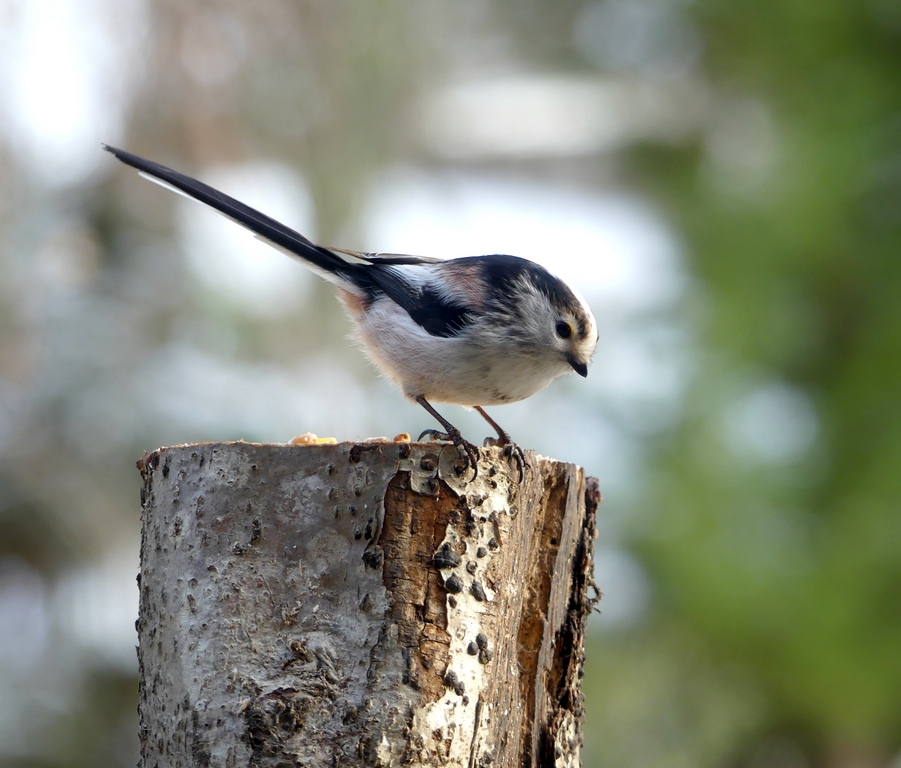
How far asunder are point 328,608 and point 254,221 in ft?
5.68

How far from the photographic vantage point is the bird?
10.3 feet

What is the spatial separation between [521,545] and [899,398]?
5.43m

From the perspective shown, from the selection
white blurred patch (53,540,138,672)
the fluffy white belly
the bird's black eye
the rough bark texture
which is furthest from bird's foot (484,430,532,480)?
white blurred patch (53,540,138,672)

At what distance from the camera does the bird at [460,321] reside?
3.13 m

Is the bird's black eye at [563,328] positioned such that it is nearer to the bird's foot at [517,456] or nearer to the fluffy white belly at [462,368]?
the fluffy white belly at [462,368]

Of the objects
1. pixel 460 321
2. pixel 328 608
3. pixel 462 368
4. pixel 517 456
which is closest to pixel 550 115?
pixel 460 321

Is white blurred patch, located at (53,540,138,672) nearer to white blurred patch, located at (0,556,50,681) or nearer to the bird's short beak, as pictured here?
white blurred patch, located at (0,556,50,681)

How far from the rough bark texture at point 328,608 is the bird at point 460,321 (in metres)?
0.72

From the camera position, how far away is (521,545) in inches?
99.3

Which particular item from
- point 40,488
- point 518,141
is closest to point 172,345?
point 40,488

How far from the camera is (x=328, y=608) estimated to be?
219cm

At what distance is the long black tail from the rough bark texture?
1.18m

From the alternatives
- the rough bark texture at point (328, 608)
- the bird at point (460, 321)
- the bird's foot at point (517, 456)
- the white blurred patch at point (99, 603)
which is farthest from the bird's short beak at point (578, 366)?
the white blurred patch at point (99, 603)

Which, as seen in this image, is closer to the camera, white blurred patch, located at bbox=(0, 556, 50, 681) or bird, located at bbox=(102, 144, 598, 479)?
bird, located at bbox=(102, 144, 598, 479)
